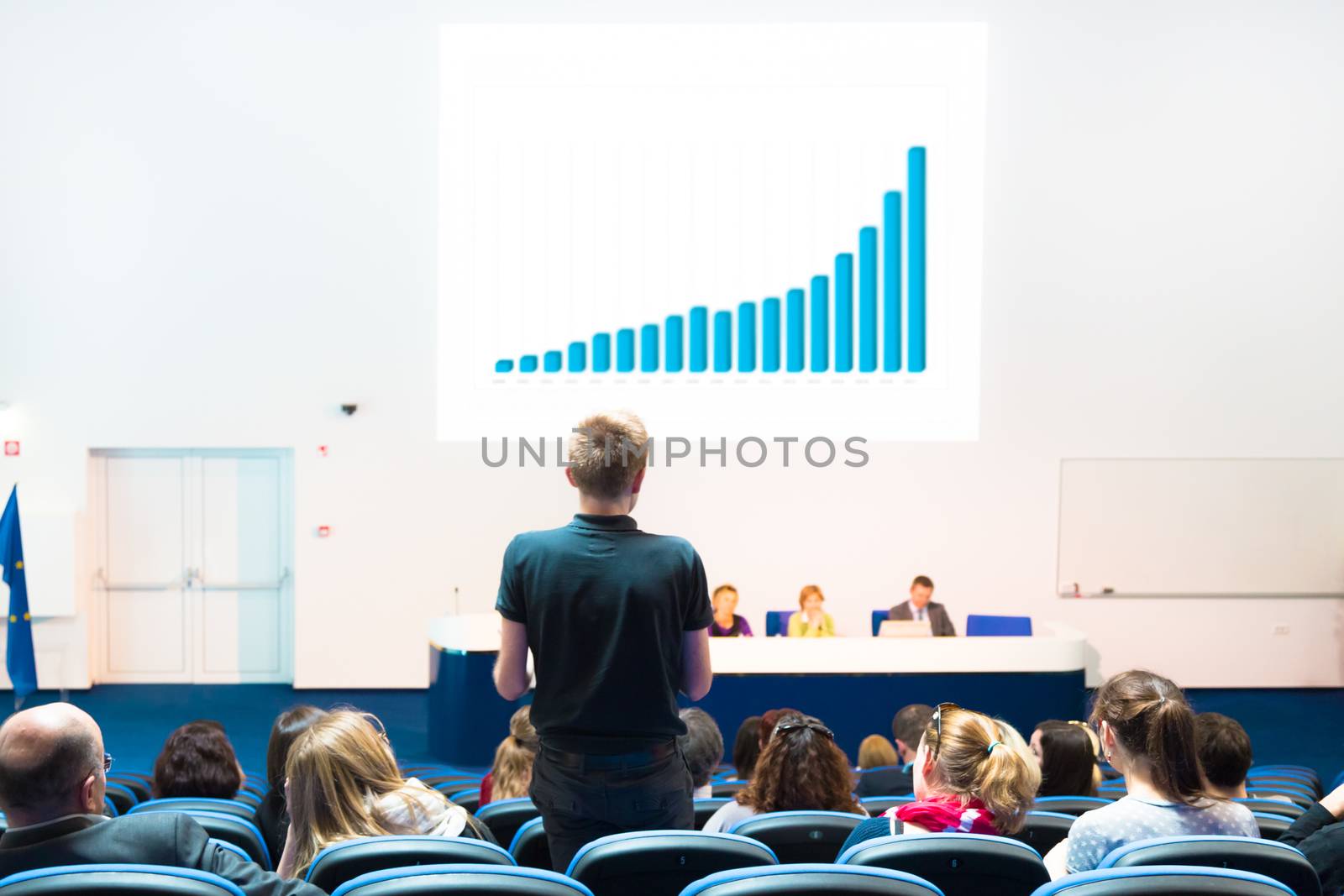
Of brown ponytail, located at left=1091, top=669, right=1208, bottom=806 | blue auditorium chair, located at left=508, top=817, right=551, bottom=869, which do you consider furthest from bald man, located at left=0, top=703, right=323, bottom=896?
brown ponytail, located at left=1091, top=669, right=1208, bottom=806

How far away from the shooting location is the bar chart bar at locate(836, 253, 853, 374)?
773cm

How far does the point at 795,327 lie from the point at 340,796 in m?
6.04

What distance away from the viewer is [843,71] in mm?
7621

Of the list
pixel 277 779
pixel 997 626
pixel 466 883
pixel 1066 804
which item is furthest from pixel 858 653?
pixel 466 883

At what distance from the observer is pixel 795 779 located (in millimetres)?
2785

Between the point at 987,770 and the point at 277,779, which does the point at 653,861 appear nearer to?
the point at 987,770

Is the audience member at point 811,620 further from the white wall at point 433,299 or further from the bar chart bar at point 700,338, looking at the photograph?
the bar chart bar at point 700,338

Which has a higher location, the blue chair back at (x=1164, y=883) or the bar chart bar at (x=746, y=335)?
the bar chart bar at (x=746, y=335)

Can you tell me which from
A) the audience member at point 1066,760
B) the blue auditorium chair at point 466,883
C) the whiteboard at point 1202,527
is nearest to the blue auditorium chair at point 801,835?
the blue auditorium chair at point 466,883

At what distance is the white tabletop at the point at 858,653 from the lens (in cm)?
601

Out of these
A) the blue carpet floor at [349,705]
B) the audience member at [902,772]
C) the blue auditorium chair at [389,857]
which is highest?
the blue auditorium chair at [389,857]

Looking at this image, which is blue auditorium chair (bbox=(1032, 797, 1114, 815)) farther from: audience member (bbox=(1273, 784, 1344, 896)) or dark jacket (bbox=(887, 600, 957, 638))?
dark jacket (bbox=(887, 600, 957, 638))

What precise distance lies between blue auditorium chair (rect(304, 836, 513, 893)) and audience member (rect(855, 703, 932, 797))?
2023 mm

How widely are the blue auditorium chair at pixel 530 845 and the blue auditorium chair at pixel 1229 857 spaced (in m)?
1.16
